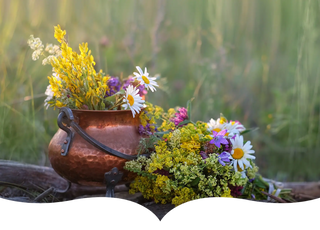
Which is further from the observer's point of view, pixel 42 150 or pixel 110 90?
pixel 42 150

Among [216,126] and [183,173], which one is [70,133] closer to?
[183,173]

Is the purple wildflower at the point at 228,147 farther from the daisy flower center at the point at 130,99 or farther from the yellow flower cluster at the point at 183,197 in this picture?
the daisy flower center at the point at 130,99

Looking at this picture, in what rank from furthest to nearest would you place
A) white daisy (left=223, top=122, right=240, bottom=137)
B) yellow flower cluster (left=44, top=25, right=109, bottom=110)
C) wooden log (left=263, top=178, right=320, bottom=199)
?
wooden log (left=263, top=178, right=320, bottom=199) < white daisy (left=223, top=122, right=240, bottom=137) < yellow flower cluster (left=44, top=25, right=109, bottom=110)

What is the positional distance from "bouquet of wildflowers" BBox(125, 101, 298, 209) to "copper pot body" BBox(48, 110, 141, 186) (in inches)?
1.7

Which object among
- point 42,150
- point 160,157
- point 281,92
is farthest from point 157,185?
point 281,92

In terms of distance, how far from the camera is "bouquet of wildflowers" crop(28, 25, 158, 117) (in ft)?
2.97

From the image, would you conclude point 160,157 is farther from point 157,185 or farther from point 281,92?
point 281,92

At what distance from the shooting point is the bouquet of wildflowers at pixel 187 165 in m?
0.92

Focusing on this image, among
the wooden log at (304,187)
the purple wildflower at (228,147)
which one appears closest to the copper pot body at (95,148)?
the purple wildflower at (228,147)

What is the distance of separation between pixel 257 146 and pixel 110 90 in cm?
133

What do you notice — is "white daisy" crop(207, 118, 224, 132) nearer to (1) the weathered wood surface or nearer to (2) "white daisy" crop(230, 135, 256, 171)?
(2) "white daisy" crop(230, 135, 256, 171)

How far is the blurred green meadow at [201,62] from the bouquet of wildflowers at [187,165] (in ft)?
1.34

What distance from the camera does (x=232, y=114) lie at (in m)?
2.10

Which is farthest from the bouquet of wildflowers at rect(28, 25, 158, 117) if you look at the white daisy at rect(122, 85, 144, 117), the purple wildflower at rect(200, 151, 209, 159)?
the purple wildflower at rect(200, 151, 209, 159)
